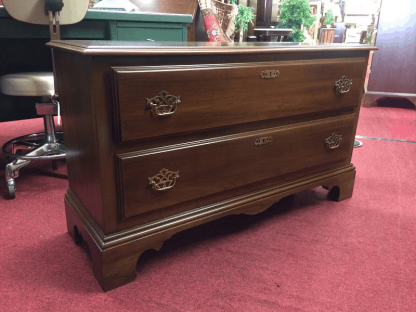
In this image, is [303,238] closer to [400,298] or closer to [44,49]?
[400,298]

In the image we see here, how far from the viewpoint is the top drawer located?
90 centimetres

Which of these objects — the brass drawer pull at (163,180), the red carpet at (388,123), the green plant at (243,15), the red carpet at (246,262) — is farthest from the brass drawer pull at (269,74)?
the red carpet at (388,123)

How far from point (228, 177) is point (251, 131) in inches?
7.1

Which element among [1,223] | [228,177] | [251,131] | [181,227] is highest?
[251,131]

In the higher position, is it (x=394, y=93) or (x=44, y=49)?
(x=44, y=49)

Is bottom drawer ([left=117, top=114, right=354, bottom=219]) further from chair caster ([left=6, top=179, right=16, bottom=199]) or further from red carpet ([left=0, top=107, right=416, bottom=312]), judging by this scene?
chair caster ([left=6, top=179, right=16, bottom=199])

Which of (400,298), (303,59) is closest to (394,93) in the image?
(303,59)

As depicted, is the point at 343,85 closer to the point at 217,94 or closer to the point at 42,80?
the point at 217,94

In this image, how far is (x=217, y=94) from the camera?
3.41 ft

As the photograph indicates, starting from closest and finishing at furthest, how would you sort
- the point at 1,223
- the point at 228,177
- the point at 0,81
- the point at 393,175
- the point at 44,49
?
1. the point at 228,177
2. the point at 1,223
3. the point at 0,81
4. the point at 393,175
5. the point at 44,49

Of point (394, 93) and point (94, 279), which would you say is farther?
point (394, 93)

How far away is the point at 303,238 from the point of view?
51.9 inches

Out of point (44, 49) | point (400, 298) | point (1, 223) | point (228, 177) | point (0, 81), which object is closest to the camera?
point (400, 298)

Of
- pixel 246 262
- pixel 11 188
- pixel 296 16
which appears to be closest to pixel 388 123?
pixel 296 16
